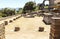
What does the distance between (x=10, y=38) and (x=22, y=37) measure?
86 centimetres

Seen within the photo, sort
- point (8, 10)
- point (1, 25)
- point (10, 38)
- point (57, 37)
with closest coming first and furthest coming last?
point (57, 37)
point (1, 25)
point (10, 38)
point (8, 10)

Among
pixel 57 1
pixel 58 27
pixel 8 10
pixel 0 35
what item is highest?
pixel 57 1

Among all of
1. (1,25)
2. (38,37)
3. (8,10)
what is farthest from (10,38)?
(8,10)

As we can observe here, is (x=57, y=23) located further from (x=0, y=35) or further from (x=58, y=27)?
(x=0, y=35)

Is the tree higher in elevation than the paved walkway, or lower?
lower

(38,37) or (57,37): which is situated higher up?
(57,37)

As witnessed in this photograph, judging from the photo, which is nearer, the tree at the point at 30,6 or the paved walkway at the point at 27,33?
the paved walkway at the point at 27,33

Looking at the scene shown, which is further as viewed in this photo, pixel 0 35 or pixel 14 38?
pixel 14 38

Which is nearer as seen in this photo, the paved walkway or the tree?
the paved walkway

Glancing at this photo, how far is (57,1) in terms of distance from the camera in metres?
5.77

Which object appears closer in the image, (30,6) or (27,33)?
(27,33)

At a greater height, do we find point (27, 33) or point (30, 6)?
point (27, 33)

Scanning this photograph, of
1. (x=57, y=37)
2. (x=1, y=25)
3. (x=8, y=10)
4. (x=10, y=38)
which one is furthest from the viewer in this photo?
(x=8, y=10)

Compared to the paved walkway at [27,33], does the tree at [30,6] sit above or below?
below
